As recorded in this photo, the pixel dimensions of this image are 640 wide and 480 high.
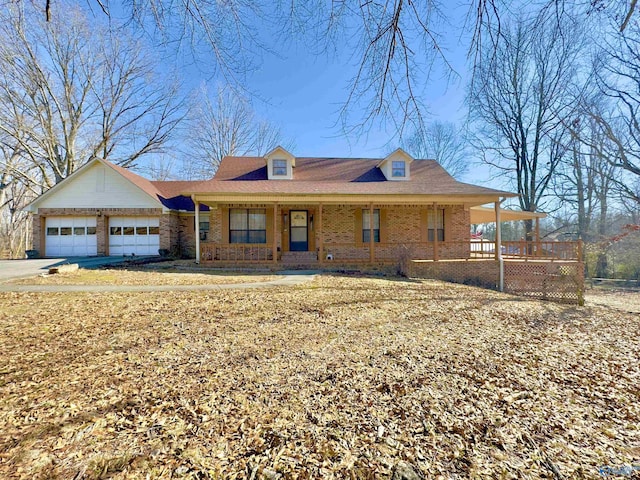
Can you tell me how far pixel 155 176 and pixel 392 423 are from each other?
31.5 meters

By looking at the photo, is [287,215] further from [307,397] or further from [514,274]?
[307,397]

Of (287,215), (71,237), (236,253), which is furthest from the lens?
(71,237)

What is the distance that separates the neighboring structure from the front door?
53 millimetres

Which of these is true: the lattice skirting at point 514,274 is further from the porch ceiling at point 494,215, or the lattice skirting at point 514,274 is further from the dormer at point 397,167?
the dormer at point 397,167

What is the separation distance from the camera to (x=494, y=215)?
60.5ft

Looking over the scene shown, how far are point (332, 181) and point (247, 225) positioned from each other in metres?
5.21

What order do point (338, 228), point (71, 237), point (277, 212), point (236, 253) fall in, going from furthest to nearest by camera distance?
point (71, 237) < point (338, 228) < point (277, 212) < point (236, 253)

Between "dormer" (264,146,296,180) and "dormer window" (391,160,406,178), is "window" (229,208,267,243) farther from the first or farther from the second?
"dormer window" (391,160,406,178)

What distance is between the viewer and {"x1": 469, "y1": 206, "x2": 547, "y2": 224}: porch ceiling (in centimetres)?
A: 1614

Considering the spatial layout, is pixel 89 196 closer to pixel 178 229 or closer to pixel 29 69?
pixel 178 229

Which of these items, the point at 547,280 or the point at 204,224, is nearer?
the point at 547,280

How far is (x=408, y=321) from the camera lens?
5.05 metres

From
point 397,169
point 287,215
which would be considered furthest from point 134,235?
point 397,169

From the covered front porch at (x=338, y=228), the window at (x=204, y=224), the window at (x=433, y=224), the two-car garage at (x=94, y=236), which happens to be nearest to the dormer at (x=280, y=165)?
the covered front porch at (x=338, y=228)
